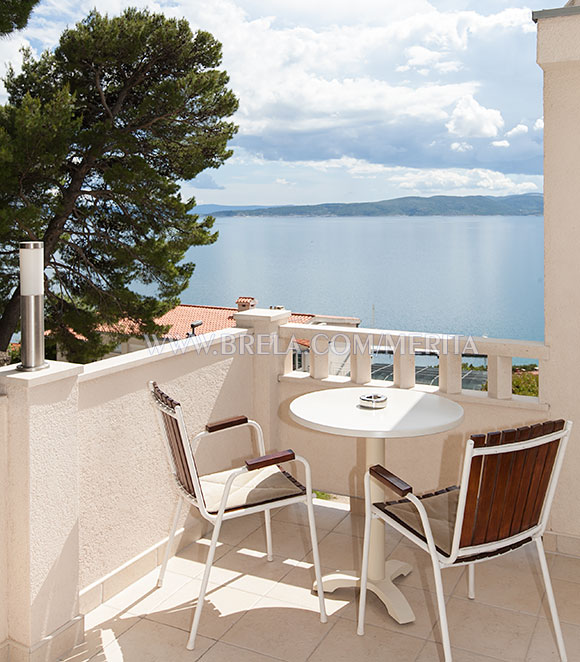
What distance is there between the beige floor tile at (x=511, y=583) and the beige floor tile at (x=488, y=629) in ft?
0.21

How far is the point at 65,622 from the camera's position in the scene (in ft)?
7.66

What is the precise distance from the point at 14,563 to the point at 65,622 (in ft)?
1.04

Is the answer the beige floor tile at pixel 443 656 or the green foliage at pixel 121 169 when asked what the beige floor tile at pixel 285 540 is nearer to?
the beige floor tile at pixel 443 656

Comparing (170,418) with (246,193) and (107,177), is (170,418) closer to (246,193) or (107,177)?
(107,177)

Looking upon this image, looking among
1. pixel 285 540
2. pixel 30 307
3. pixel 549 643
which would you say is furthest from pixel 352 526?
pixel 30 307

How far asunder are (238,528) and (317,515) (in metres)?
0.44

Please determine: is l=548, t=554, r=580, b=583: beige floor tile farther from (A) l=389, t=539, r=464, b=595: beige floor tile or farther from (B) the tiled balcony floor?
(A) l=389, t=539, r=464, b=595: beige floor tile

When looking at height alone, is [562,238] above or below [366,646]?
above

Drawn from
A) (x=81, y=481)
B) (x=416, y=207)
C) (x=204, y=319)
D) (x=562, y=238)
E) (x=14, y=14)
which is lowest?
(x=204, y=319)

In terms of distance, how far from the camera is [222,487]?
258cm

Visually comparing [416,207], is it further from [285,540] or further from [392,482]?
[392,482]

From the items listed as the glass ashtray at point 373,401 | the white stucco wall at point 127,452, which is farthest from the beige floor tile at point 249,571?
the glass ashtray at point 373,401

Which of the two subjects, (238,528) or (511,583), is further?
(238,528)

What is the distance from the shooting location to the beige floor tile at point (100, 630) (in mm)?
2330
